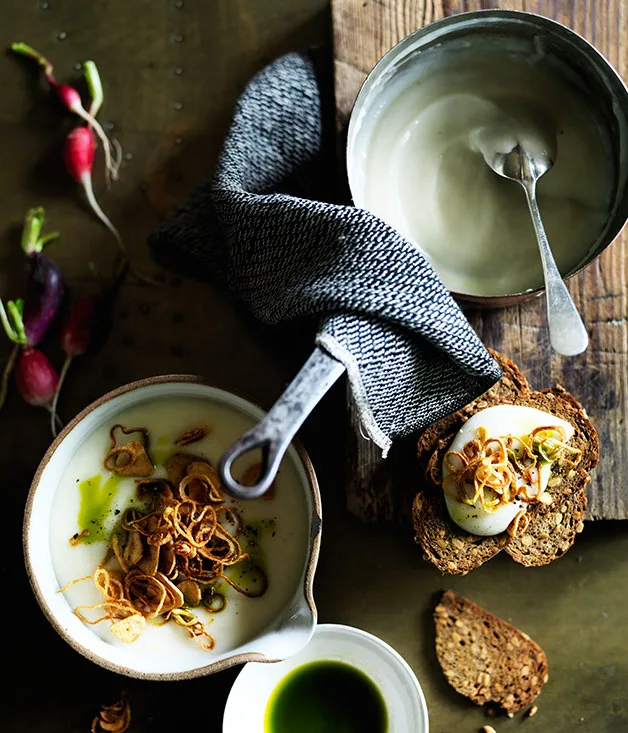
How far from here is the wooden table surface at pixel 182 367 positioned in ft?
3.45

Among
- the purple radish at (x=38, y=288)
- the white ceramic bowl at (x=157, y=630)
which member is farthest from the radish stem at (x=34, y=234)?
the white ceramic bowl at (x=157, y=630)

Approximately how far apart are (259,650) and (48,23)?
0.97 meters

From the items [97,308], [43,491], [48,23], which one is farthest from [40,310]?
[48,23]

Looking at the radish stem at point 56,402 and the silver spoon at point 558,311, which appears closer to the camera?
the silver spoon at point 558,311

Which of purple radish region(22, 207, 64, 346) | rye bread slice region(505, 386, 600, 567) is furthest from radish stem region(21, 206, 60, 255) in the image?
rye bread slice region(505, 386, 600, 567)

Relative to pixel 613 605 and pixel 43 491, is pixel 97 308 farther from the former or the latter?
pixel 613 605

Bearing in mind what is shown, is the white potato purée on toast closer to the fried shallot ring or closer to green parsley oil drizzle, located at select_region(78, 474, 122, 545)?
green parsley oil drizzle, located at select_region(78, 474, 122, 545)

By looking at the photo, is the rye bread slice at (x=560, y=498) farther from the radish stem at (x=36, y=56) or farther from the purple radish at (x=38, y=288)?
the radish stem at (x=36, y=56)

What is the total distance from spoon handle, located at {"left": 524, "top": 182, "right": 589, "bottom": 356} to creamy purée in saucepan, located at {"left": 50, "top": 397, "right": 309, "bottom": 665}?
0.35m

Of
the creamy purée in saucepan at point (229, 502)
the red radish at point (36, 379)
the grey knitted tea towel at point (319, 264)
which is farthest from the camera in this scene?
the red radish at point (36, 379)

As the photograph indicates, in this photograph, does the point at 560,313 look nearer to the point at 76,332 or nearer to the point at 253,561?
the point at 253,561

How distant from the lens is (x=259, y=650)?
0.84m

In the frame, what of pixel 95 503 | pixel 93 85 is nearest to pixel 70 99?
pixel 93 85

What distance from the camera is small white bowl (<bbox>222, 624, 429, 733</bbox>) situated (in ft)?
3.26
